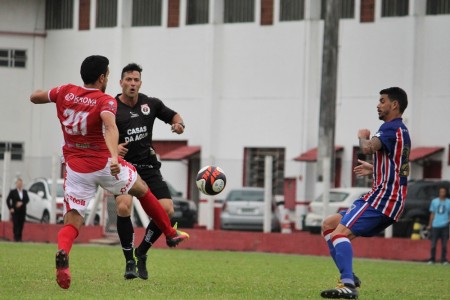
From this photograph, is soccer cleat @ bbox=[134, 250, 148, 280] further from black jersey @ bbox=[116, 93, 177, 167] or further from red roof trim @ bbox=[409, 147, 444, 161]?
red roof trim @ bbox=[409, 147, 444, 161]

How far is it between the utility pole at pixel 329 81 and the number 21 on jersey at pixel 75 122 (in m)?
24.9

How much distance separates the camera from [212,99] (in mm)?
47031

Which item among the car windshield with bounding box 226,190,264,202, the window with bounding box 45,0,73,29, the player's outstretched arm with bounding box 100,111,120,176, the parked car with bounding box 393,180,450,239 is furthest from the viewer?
the window with bounding box 45,0,73,29

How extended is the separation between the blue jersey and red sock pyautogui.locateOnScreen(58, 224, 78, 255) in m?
3.01

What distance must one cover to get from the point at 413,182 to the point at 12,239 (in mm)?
11049

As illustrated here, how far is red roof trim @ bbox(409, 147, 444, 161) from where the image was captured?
41.5 m

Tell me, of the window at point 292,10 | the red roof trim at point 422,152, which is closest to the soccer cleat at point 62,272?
the red roof trim at point 422,152

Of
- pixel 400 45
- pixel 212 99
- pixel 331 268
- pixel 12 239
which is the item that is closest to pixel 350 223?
pixel 331 268

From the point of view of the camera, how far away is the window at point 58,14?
5117cm

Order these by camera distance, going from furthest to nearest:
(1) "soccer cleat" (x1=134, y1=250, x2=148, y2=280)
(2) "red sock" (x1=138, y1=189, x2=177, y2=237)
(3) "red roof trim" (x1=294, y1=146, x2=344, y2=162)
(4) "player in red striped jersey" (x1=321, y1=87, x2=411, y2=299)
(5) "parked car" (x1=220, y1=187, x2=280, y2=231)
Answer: (3) "red roof trim" (x1=294, y1=146, x2=344, y2=162) < (5) "parked car" (x1=220, y1=187, x2=280, y2=231) < (1) "soccer cleat" (x1=134, y1=250, x2=148, y2=280) < (2) "red sock" (x1=138, y1=189, x2=177, y2=237) < (4) "player in red striped jersey" (x1=321, y1=87, x2=411, y2=299)

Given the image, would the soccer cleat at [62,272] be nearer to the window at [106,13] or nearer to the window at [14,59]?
the window at [106,13]

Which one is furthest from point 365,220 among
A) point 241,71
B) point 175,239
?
point 241,71

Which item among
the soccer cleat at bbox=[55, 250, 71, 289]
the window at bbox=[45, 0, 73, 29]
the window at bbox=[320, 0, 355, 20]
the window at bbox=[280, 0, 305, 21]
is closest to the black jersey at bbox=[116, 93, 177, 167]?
the soccer cleat at bbox=[55, 250, 71, 289]

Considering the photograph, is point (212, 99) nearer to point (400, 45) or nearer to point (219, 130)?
point (219, 130)
